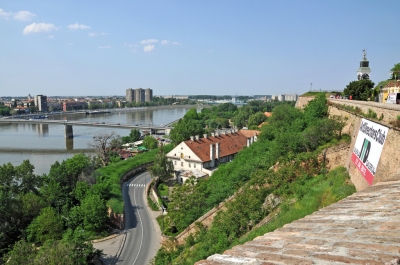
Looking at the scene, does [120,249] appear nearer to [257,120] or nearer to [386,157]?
Answer: [386,157]

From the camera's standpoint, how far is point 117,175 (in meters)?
30.2

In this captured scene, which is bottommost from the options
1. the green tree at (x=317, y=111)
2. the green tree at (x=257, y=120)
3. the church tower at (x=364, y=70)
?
the green tree at (x=257, y=120)

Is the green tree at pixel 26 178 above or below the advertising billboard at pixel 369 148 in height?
below

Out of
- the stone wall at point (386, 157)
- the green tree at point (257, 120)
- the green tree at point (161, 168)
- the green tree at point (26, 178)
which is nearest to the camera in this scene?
the stone wall at point (386, 157)

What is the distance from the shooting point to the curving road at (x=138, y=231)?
17.2 meters

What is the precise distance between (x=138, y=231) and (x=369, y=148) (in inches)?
589

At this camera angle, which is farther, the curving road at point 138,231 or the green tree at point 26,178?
the green tree at point 26,178

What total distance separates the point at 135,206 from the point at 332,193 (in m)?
17.0

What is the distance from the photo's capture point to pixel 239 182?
1798 cm

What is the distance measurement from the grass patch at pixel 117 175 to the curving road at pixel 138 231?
893 millimetres

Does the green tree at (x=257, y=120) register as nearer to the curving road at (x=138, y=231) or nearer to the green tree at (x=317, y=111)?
the curving road at (x=138, y=231)

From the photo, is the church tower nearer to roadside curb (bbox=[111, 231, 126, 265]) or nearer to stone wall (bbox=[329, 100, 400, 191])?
stone wall (bbox=[329, 100, 400, 191])

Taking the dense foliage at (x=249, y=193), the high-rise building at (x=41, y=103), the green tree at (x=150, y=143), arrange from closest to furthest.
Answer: the dense foliage at (x=249, y=193), the green tree at (x=150, y=143), the high-rise building at (x=41, y=103)

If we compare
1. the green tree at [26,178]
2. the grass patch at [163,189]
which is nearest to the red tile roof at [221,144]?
the grass patch at [163,189]
